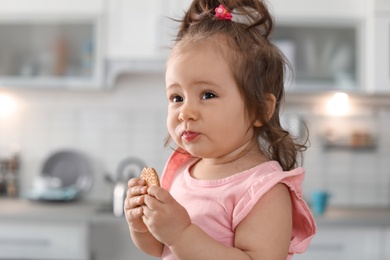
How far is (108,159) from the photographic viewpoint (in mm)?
3137

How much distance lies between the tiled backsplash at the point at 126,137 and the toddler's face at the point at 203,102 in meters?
2.16

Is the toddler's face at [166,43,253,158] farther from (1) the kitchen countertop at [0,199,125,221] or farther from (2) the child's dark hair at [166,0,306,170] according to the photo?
(1) the kitchen countertop at [0,199,125,221]

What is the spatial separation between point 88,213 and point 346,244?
42.7 inches

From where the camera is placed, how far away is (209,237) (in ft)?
2.87

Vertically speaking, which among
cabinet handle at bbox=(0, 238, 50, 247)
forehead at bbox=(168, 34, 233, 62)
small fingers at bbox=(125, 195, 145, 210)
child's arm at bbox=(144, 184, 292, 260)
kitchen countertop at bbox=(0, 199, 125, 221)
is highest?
forehead at bbox=(168, 34, 233, 62)

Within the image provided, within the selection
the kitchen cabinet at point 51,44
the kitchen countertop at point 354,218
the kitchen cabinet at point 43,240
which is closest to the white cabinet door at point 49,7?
the kitchen cabinet at point 51,44

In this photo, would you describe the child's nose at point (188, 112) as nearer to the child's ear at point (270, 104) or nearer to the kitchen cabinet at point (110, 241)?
the child's ear at point (270, 104)

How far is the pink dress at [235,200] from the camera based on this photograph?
895mm

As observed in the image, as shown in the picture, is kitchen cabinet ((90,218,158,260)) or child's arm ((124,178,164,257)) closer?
child's arm ((124,178,164,257))

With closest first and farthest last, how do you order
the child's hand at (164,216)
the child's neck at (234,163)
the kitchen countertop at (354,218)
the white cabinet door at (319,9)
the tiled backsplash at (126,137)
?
1. the child's hand at (164,216)
2. the child's neck at (234,163)
3. the kitchen countertop at (354,218)
4. the white cabinet door at (319,9)
5. the tiled backsplash at (126,137)

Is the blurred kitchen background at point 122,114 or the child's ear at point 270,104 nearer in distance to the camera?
the child's ear at point 270,104

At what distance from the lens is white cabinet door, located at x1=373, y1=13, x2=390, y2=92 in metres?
2.74

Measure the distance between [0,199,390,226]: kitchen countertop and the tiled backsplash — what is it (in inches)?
8.0

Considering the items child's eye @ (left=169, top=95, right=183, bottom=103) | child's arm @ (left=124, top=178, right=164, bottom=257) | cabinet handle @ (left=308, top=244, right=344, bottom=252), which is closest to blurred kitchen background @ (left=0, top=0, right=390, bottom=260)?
cabinet handle @ (left=308, top=244, right=344, bottom=252)
